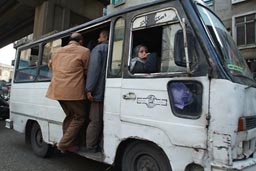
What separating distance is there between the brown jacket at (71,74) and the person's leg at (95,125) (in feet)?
0.97

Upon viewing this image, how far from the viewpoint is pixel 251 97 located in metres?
3.27

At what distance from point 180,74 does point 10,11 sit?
2232 centimetres

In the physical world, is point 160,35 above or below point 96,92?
above

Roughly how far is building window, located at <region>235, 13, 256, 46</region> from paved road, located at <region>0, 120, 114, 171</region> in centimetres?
1312

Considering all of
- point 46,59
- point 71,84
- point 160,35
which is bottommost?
point 71,84

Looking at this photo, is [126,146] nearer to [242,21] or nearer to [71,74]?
[71,74]

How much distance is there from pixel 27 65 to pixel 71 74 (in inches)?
109

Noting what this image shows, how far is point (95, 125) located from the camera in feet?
13.9

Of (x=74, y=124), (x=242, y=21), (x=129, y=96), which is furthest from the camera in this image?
(x=242, y=21)

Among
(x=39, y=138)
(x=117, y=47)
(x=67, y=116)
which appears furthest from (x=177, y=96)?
(x=39, y=138)

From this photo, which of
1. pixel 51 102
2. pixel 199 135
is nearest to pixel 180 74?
pixel 199 135

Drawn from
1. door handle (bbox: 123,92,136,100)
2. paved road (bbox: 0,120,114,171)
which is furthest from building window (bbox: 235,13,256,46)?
door handle (bbox: 123,92,136,100)

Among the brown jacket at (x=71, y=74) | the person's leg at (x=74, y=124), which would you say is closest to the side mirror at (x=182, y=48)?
the brown jacket at (x=71, y=74)

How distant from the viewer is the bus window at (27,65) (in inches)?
250
